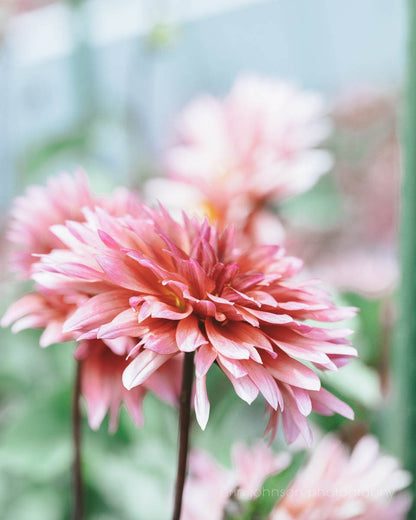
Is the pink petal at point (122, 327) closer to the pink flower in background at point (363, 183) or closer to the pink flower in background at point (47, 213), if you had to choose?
the pink flower in background at point (47, 213)

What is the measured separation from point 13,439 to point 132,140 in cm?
45

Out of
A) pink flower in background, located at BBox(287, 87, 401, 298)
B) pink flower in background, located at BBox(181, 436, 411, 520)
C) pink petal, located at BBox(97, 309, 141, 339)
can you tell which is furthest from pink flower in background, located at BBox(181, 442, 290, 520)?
pink flower in background, located at BBox(287, 87, 401, 298)

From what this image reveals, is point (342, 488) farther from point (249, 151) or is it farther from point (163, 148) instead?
point (163, 148)

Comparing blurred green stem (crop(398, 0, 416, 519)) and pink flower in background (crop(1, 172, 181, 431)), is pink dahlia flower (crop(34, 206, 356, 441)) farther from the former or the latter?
blurred green stem (crop(398, 0, 416, 519))

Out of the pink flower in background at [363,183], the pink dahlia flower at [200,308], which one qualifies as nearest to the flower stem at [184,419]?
the pink dahlia flower at [200,308]

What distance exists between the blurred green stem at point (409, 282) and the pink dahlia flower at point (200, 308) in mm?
125

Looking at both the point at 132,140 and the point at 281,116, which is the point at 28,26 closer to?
the point at 132,140

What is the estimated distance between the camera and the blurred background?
0.38 m

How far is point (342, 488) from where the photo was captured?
243 mm

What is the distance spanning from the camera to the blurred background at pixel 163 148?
1.24 feet

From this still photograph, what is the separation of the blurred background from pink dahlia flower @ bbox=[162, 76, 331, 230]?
0.15 feet

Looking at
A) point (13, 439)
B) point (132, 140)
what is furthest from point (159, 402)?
point (132, 140)

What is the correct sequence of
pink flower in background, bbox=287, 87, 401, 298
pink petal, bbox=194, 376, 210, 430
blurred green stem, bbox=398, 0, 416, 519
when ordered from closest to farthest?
pink petal, bbox=194, 376, 210, 430 → blurred green stem, bbox=398, 0, 416, 519 → pink flower in background, bbox=287, 87, 401, 298

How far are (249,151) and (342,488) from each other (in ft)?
0.72
